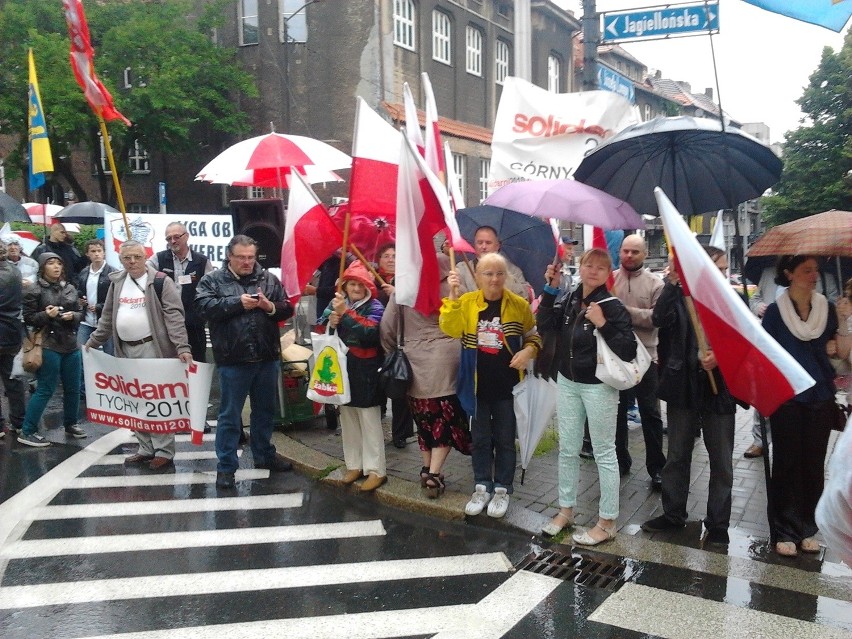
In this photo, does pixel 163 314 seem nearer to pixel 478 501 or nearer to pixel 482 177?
pixel 478 501

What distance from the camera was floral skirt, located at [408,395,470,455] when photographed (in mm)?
5596

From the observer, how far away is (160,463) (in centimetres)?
673

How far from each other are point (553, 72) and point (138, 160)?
18.8 m

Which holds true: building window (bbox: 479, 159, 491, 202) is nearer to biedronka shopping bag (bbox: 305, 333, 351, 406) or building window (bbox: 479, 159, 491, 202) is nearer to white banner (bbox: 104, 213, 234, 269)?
white banner (bbox: 104, 213, 234, 269)

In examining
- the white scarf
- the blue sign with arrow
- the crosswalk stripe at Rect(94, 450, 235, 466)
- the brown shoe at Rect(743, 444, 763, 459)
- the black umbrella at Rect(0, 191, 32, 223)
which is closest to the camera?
the white scarf

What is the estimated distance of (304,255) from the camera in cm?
600

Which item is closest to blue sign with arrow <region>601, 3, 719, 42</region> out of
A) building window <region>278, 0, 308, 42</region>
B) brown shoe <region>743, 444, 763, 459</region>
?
brown shoe <region>743, 444, 763, 459</region>

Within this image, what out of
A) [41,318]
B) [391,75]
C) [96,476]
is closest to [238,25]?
[391,75]

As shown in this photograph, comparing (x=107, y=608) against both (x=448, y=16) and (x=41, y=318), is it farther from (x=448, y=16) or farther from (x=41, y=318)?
(x=448, y=16)

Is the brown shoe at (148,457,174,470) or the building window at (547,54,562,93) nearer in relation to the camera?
the brown shoe at (148,457,174,470)

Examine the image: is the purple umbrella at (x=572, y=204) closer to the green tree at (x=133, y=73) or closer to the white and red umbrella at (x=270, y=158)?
the white and red umbrella at (x=270, y=158)

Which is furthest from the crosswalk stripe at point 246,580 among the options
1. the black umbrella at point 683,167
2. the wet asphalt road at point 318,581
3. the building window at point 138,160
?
the building window at point 138,160

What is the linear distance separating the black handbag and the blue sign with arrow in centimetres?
411

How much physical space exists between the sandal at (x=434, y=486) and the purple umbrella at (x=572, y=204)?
2041 millimetres
